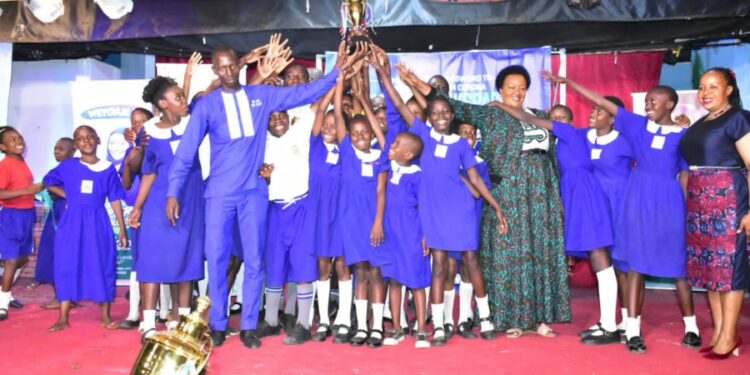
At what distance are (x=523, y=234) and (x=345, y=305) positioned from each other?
4.57ft

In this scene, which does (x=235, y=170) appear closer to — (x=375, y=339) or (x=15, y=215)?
(x=375, y=339)

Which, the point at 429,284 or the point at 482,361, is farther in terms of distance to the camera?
the point at 429,284

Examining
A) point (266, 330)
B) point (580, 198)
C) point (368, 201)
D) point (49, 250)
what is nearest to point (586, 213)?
point (580, 198)

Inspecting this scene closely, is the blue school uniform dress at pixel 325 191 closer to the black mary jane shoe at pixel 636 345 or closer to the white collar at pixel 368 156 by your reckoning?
the white collar at pixel 368 156

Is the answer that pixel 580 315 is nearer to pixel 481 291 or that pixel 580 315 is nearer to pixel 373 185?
pixel 481 291

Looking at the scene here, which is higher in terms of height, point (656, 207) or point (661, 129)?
point (661, 129)

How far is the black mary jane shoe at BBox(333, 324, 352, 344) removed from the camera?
16.4ft

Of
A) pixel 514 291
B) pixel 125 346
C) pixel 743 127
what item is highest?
pixel 743 127

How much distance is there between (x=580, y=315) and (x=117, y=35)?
534cm

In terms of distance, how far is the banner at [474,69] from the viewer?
24.2 feet

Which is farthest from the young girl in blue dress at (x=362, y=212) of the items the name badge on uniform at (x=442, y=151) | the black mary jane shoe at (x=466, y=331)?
the black mary jane shoe at (x=466, y=331)

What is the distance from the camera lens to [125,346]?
496 centimetres

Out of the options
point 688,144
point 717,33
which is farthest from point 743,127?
point 717,33

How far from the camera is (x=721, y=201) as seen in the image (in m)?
4.43
